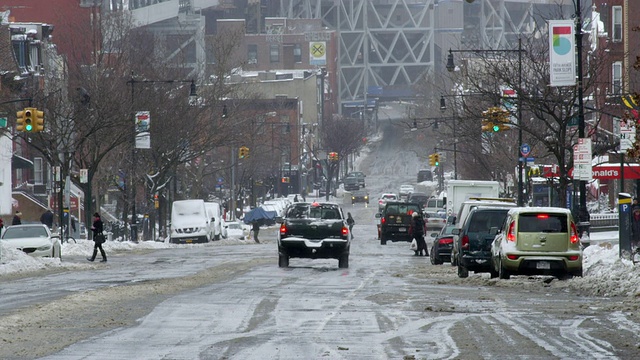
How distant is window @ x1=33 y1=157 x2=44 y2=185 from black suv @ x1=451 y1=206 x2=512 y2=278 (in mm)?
61724

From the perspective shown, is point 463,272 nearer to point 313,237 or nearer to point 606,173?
point 313,237

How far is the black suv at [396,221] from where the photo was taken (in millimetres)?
61562

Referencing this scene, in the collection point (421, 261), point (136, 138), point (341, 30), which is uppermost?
point (341, 30)

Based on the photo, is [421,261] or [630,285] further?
[421,261]

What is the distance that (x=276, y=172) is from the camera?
444 ft

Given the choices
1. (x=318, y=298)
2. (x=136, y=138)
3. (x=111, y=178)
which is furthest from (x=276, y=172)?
(x=318, y=298)

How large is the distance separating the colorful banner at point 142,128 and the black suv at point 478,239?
109ft

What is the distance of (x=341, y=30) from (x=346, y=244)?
165 meters

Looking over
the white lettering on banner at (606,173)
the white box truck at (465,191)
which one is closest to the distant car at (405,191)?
the white box truck at (465,191)

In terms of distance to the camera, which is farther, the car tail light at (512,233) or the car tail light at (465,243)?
the car tail light at (465,243)

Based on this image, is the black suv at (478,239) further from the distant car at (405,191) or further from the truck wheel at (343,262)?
the distant car at (405,191)

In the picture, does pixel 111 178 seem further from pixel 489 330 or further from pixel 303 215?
pixel 489 330

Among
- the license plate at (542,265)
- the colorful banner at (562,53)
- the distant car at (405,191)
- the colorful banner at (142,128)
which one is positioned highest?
the colorful banner at (562,53)

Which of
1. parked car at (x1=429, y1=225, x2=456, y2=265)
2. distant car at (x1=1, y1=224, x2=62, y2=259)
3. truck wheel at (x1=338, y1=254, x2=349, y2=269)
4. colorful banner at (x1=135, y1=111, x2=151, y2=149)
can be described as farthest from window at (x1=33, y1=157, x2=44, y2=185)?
truck wheel at (x1=338, y1=254, x2=349, y2=269)
